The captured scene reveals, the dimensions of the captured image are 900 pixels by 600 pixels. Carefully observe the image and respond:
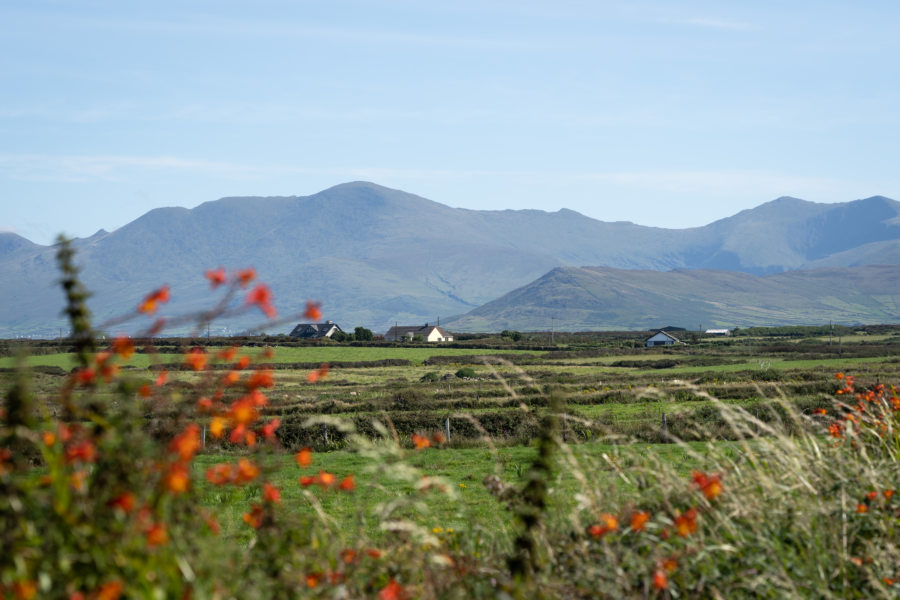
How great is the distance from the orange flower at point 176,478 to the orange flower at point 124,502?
0.14 meters

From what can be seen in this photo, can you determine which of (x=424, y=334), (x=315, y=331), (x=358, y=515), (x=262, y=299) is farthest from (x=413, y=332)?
(x=262, y=299)

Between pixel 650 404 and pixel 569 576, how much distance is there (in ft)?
123

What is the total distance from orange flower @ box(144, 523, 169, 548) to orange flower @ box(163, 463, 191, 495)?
0.15 meters

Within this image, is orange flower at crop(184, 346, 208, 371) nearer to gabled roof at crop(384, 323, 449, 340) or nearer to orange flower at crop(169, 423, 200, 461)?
orange flower at crop(169, 423, 200, 461)

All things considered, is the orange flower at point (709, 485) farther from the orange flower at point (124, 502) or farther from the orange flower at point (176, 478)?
the orange flower at point (124, 502)

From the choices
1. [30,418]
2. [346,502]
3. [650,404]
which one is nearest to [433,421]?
[650,404]

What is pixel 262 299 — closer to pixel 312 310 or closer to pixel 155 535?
pixel 312 310

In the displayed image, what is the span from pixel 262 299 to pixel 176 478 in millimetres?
933

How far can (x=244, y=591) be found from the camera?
422cm

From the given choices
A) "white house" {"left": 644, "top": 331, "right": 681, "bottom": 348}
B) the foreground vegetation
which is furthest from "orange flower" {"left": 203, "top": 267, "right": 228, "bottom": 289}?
"white house" {"left": 644, "top": 331, "right": 681, "bottom": 348}

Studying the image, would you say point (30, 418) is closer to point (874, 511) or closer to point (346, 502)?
point (874, 511)

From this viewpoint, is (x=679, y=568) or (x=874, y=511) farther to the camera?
(x=874, y=511)

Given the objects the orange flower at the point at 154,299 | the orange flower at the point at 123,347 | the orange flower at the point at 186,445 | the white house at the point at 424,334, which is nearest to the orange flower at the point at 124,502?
the orange flower at the point at 186,445

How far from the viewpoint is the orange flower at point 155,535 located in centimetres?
342
